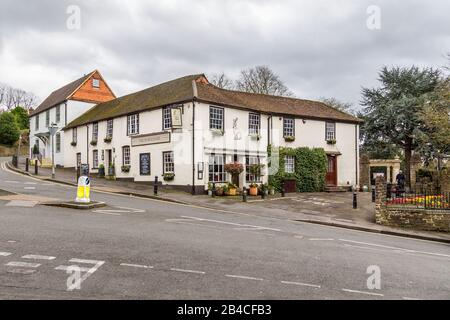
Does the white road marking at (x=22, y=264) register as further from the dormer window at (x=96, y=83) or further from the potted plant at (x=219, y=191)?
the dormer window at (x=96, y=83)

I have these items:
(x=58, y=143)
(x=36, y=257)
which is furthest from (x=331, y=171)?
(x=58, y=143)

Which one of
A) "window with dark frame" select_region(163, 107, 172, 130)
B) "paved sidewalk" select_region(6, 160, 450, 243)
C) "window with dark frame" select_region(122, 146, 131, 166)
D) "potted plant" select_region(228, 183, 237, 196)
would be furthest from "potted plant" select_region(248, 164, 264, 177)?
"window with dark frame" select_region(122, 146, 131, 166)

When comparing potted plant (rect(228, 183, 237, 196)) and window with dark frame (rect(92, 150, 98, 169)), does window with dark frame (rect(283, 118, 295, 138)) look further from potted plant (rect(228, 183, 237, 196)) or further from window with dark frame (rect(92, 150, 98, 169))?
window with dark frame (rect(92, 150, 98, 169))

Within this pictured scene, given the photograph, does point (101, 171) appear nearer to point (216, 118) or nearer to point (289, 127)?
point (216, 118)

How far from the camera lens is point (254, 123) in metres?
26.8

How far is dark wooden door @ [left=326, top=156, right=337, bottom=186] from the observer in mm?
30078

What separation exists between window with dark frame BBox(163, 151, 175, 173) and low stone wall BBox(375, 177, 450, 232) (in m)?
12.4

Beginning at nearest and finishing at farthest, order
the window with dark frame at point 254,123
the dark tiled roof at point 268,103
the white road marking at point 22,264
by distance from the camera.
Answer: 1. the white road marking at point 22,264
2. the dark tiled roof at point 268,103
3. the window with dark frame at point 254,123

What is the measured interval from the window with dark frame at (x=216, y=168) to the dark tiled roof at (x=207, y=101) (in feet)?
11.1

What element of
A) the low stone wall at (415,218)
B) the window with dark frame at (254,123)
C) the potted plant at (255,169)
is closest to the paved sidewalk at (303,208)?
the low stone wall at (415,218)

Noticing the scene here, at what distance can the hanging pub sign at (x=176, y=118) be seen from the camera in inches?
926

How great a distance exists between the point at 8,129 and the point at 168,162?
44.0 meters

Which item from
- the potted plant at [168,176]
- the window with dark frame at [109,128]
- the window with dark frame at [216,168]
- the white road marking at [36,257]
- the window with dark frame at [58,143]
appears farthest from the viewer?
the window with dark frame at [58,143]
